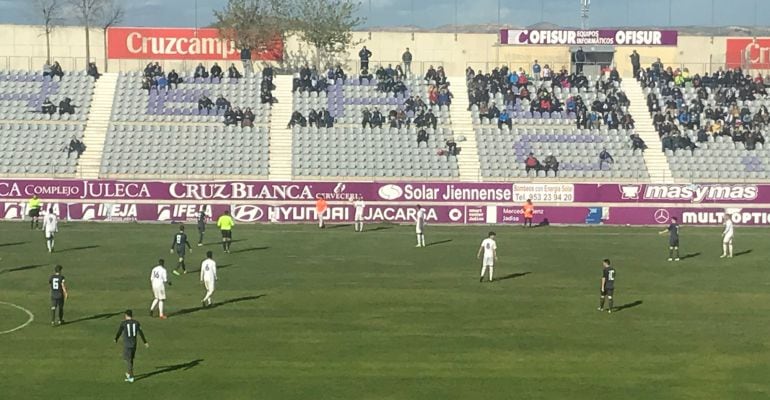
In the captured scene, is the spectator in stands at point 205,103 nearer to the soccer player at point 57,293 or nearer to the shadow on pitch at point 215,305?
the shadow on pitch at point 215,305

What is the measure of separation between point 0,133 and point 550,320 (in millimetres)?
45355

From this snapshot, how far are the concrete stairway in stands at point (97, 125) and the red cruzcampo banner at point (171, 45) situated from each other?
9.80m

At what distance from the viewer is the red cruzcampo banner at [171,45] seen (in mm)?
83688

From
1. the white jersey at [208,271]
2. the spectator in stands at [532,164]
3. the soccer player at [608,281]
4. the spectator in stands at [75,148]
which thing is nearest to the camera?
the soccer player at [608,281]

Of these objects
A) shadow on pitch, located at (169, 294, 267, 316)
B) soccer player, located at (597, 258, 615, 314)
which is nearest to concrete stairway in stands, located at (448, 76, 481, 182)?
shadow on pitch, located at (169, 294, 267, 316)

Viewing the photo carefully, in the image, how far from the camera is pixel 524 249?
152ft

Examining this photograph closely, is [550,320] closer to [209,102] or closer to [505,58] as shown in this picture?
[209,102]

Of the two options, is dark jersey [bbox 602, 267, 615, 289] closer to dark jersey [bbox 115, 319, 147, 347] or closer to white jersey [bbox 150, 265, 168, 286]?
white jersey [bbox 150, 265, 168, 286]

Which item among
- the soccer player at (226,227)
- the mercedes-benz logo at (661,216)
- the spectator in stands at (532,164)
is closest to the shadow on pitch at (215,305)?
the soccer player at (226,227)

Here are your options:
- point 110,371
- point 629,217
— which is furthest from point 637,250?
point 110,371

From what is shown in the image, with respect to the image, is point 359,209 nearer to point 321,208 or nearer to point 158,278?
point 321,208

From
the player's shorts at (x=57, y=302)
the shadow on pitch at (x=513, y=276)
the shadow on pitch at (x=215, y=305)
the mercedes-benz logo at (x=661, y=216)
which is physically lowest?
the shadow on pitch at (x=215, y=305)

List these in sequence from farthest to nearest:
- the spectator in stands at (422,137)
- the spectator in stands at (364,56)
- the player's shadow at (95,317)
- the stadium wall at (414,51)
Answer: the stadium wall at (414,51) < the spectator in stands at (364,56) < the spectator in stands at (422,137) < the player's shadow at (95,317)

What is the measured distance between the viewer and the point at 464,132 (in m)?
68.5
